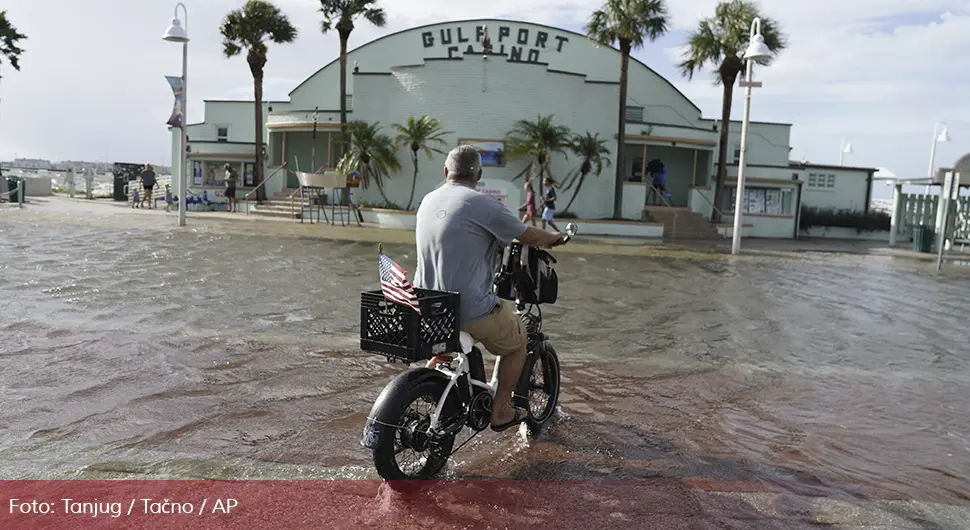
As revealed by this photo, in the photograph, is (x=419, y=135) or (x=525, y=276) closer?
(x=525, y=276)

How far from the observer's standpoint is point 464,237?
13.3ft

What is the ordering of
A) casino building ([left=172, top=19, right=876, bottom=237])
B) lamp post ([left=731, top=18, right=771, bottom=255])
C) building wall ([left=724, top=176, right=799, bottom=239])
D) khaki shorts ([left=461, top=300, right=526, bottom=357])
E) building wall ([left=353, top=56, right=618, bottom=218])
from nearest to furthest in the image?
khaki shorts ([left=461, top=300, right=526, bottom=357]), lamp post ([left=731, top=18, right=771, bottom=255]), building wall ([left=353, top=56, right=618, bottom=218]), casino building ([left=172, top=19, right=876, bottom=237]), building wall ([left=724, top=176, right=799, bottom=239])

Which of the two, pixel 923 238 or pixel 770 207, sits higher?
pixel 770 207

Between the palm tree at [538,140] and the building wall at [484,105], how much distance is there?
364 mm

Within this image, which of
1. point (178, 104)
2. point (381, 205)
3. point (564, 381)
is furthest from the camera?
point (381, 205)

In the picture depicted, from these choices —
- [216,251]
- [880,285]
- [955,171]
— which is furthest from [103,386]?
[955,171]

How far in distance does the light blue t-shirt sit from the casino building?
19.1 meters

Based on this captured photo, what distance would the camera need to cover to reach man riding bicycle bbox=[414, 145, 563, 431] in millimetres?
4039

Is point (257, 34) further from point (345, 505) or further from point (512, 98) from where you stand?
point (345, 505)

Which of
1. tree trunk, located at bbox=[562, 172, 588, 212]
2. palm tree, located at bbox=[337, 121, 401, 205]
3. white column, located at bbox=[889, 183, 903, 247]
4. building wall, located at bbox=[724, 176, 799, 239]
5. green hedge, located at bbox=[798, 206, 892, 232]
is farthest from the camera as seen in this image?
green hedge, located at bbox=[798, 206, 892, 232]

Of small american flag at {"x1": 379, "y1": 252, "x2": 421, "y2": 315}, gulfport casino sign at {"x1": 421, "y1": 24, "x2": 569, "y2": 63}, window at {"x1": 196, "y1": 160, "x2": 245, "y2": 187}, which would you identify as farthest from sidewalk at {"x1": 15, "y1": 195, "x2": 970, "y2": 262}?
small american flag at {"x1": 379, "y1": 252, "x2": 421, "y2": 315}

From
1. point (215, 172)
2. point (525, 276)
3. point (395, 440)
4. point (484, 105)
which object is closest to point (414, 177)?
point (484, 105)

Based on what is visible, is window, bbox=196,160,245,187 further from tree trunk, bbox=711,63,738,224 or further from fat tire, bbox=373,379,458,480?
fat tire, bbox=373,379,458,480

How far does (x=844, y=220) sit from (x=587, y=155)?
1378 centimetres
